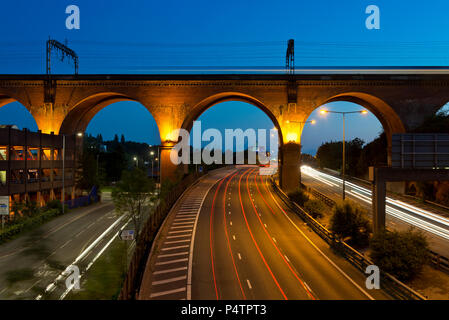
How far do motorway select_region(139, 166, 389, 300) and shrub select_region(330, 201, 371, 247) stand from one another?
200cm

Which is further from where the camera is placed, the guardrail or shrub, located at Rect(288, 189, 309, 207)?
shrub, located at Rect(288, 189, 309, 207)

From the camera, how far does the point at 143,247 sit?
19672 mm

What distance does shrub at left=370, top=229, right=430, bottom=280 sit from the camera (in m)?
16.0

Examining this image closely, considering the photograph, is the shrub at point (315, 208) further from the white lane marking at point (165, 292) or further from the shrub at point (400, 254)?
the white lane marking at point (165, 292)

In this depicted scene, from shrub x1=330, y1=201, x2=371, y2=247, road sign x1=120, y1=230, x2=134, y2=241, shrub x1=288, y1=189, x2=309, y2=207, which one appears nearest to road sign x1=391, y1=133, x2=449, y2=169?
shrub x1=330, y1=201, x2=371, y2=247

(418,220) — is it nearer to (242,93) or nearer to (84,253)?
(242,93)

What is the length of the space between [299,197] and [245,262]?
1807cm

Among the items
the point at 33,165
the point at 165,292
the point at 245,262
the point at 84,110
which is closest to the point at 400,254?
the point at 245,262

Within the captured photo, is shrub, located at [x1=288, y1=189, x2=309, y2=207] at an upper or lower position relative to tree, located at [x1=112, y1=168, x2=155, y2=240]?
lower

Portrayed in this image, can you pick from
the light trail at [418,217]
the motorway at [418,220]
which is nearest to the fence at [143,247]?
the motorway at [418,220]

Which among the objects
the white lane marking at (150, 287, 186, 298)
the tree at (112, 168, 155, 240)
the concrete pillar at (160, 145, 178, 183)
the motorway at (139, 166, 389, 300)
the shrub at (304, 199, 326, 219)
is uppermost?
the concrete pillar at (160, 145, 178, 183)

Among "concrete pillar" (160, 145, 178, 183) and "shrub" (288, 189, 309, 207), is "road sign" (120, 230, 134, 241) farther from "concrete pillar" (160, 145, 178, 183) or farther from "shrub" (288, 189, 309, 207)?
"concrete pillar" (160, 145, 178, 183)

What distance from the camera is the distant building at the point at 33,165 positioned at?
113ft

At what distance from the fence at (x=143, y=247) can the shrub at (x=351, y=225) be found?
611 inches
